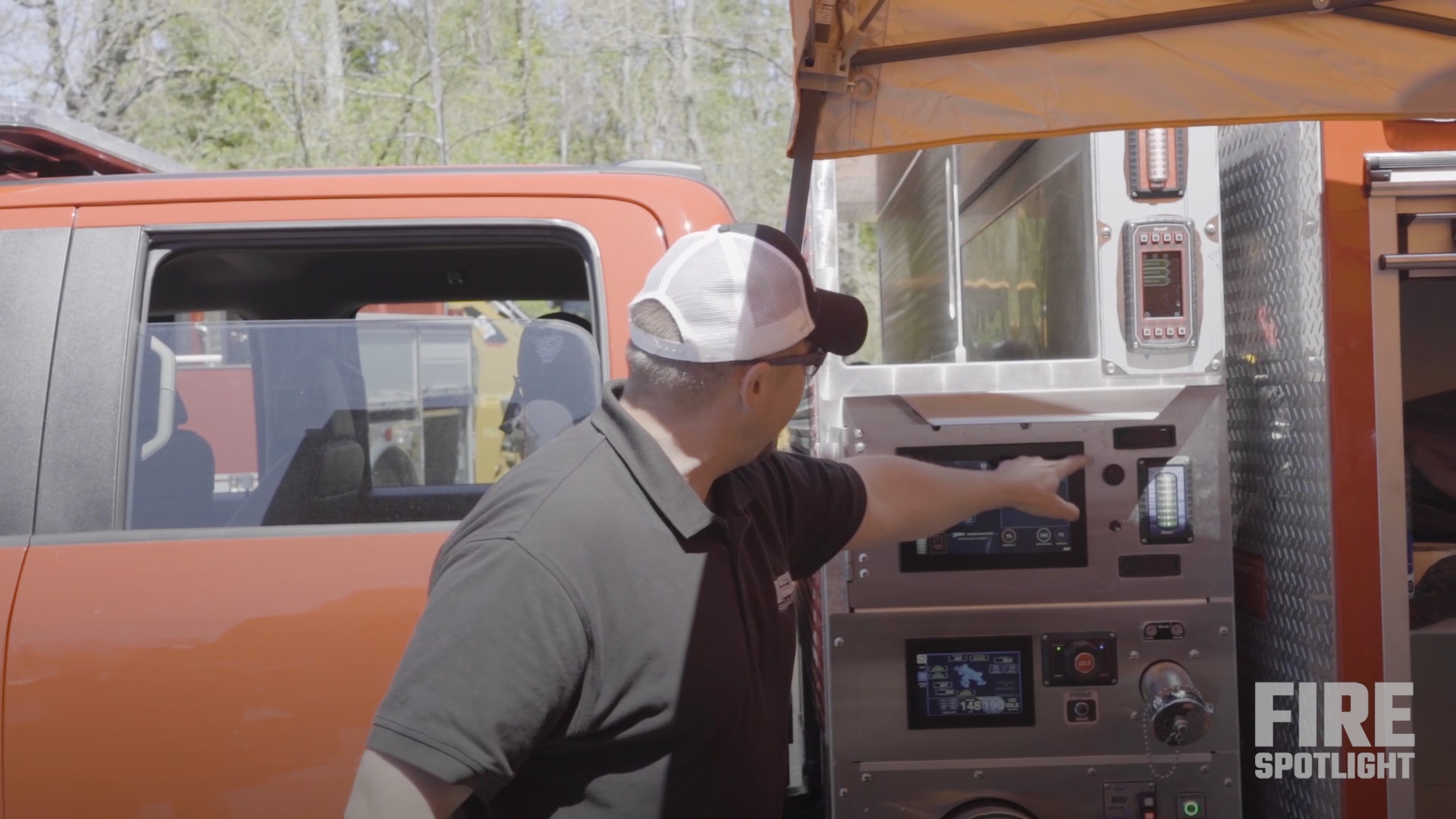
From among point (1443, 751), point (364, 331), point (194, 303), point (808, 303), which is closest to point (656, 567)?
point (808, 303)

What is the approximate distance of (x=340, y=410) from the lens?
2297 mm

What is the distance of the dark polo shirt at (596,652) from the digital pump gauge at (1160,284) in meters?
1.05

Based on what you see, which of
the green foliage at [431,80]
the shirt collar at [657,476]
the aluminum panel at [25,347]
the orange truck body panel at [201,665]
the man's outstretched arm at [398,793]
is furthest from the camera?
the green foliage at [431,80]

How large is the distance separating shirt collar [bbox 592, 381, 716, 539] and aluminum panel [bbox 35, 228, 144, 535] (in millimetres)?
1053

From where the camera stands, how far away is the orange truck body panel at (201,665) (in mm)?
2051

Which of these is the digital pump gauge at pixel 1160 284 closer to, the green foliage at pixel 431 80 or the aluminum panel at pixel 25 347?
the aluminum panel at pixel 25 347

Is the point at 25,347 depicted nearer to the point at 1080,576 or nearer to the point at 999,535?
the point at 999,535

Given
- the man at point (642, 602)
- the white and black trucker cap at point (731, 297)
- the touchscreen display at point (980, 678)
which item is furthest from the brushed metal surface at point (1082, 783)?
the white and black trucker cap at point (731, 297)

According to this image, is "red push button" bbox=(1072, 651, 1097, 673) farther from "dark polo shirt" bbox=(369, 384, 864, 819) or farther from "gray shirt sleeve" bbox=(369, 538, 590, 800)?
"gray shirt sleeve" bbox=(369, 538, 590, 800)

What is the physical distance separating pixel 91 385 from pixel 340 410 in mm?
441

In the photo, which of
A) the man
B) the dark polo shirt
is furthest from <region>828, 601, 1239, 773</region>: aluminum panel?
the dark polo shirt

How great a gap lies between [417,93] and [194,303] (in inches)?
533

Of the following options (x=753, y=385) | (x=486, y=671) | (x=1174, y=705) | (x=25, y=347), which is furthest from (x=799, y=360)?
(x=25, y=347)

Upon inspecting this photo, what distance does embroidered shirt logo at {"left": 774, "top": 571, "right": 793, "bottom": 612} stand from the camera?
1.88 meters
